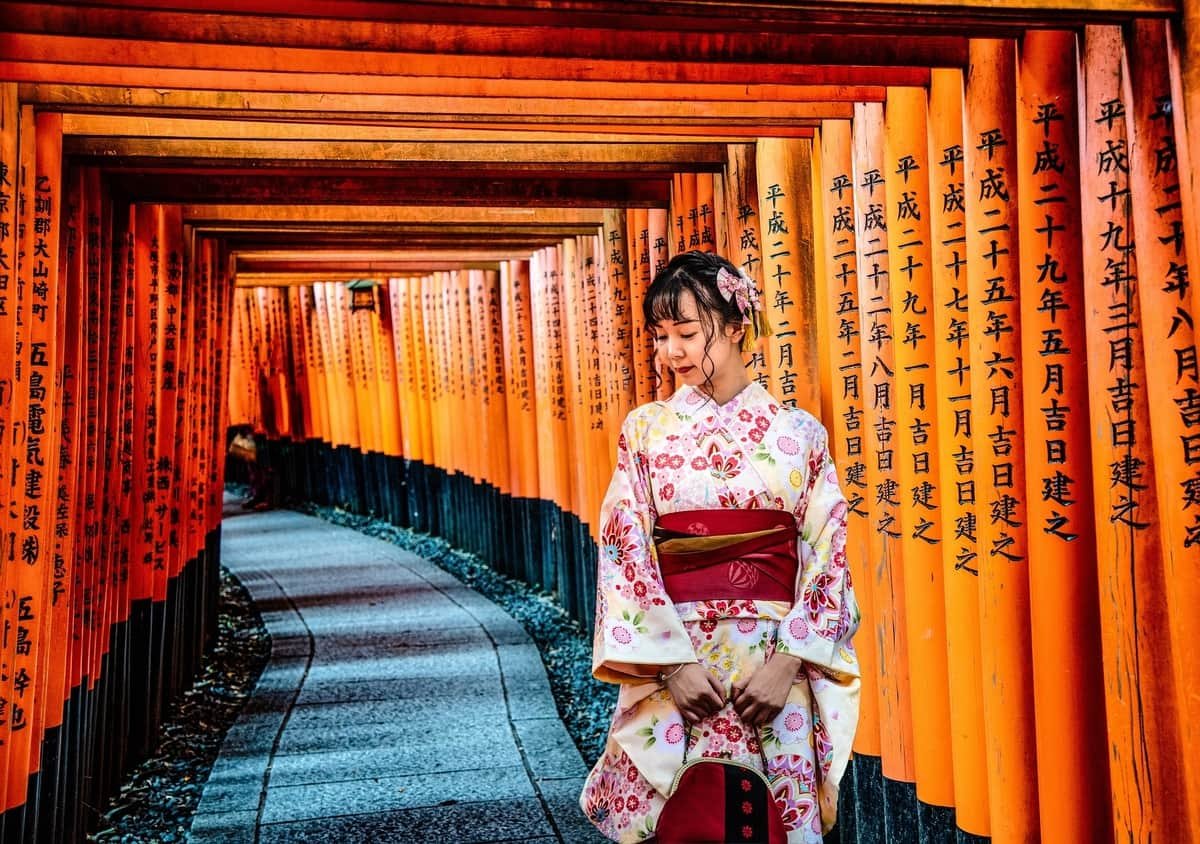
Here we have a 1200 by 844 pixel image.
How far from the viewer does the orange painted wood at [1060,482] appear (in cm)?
298

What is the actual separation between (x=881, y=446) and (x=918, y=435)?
0.85ft

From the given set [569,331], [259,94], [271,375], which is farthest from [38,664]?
[271,375]

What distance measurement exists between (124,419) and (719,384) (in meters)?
4.18

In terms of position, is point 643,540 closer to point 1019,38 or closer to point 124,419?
point 1019,38

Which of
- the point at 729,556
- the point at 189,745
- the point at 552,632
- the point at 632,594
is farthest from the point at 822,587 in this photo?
the point at 552,632

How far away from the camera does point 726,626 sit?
2.93 metres

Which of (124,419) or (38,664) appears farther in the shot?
(124,419)

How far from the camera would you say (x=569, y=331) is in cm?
958

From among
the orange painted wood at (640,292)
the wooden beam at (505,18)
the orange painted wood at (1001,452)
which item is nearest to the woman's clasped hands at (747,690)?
the orange painted wood at (1001,452)

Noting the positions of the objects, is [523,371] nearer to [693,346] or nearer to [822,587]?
[693,346]

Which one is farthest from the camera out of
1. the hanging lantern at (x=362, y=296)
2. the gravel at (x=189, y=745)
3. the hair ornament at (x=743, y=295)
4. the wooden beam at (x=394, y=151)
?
the hanging lantern at (x=362, y=296)

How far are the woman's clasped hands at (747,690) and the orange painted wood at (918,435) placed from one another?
3.20 ft

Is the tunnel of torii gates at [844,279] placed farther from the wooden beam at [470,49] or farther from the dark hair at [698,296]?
the dark hair at [698,296]

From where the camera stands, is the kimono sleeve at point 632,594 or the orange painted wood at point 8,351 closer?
the kimono sleeve at point 632,594
